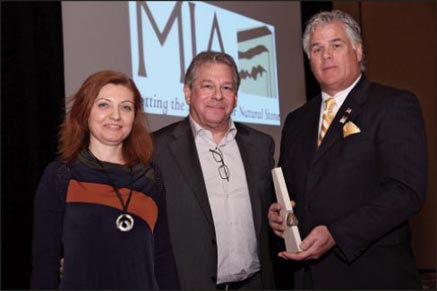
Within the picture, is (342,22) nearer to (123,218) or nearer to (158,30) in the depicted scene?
(123,218)

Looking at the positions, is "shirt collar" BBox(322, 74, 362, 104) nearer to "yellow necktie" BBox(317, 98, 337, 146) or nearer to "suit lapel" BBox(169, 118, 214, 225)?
"yellow necktie" BBox(317, 98, 337, 146)

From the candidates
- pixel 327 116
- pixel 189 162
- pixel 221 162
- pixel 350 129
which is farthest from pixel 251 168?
pixel 350 129

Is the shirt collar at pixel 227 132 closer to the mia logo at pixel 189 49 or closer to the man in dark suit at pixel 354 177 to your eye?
the man in dark suit at pixel 354 177

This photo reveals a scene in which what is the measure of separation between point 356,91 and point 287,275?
146 cm

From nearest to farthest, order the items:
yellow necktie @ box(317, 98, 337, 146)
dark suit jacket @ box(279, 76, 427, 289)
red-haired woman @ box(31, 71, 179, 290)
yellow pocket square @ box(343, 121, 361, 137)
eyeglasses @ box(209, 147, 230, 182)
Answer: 1. red-haired woman @ box(31, 71, 179, 290)
2. dark suit jacket @ box(279, 76, 427, 289)
3. yellow pocket square @ box(343, 121, 361, 137)
4. yellow necktie @ box(317, 98, 337, 146)
5. eyeglasses @ box(209, 147, 230, 182)

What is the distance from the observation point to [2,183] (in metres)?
3.33

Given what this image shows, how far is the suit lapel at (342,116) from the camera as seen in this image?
2.21 m

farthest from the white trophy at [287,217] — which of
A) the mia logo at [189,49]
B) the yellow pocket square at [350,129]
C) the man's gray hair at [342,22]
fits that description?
the mia logo at [189,49]

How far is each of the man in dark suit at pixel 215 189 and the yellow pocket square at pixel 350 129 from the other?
59 centimetres

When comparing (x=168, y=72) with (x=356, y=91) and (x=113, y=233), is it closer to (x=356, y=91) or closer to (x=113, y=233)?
(x=356, y=91)

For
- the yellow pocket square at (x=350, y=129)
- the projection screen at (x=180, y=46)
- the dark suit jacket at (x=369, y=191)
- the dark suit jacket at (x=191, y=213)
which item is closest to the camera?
the dark suit jacket at (x=369, y=191)

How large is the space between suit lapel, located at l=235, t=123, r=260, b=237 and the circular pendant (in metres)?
0.82

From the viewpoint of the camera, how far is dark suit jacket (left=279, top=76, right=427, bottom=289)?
2049 mm

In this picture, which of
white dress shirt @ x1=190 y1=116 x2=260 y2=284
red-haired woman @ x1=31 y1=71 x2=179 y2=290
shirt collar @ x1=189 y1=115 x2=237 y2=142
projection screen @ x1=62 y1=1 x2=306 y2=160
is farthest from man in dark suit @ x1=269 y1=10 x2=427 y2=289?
projection screen @ x1=62 y1=1 x2=306 y2=160
